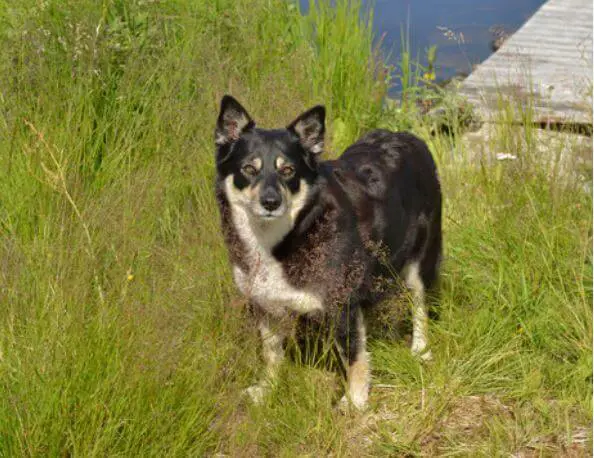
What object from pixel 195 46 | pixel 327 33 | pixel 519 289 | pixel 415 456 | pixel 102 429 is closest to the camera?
pixel 102 429

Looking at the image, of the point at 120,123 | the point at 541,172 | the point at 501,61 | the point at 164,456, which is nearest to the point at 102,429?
the point at 164,456

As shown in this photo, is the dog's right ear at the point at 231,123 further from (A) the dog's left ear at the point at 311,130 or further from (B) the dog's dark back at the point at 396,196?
(B) the dog's dark back at the point at 396,196

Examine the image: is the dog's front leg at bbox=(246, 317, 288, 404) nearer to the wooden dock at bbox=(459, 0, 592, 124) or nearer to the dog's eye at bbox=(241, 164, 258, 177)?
the dog's eye at bbox=(241, 164, 258, 177)

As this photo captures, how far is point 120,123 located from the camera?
199 inches

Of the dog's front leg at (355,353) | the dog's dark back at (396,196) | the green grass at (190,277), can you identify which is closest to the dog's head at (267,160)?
the dog's dark back at (396,196)

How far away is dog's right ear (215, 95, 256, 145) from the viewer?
396 cm

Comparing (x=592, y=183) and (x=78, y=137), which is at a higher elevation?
(x=78, y=137)

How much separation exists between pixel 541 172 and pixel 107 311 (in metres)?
2.52

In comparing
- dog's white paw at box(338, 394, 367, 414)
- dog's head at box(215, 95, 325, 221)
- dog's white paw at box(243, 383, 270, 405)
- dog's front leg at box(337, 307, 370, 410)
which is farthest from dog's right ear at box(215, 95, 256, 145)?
dog's white paw at box(338, 394, 367, 414)

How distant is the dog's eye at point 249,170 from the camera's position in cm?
389

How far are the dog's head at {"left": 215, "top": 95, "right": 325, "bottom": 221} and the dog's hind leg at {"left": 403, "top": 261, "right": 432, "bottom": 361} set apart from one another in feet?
2.64

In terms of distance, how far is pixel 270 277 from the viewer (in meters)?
3.96

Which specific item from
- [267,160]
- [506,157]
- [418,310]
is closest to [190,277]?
[267,160]

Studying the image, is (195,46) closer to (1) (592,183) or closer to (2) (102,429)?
(1) (592,183)
